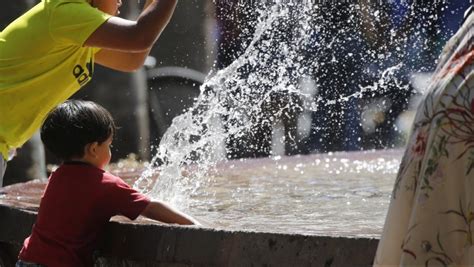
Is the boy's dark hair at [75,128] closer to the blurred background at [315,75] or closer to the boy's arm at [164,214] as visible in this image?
the boy's arm at [164,214]

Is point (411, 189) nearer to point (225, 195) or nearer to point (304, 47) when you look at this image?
point (225, 195)

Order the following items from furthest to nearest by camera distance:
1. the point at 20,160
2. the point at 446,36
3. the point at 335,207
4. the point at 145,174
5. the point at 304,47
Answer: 1. the point at 446,36
2. the point at 304,47
3. the point at 20,160
4. the point at 145,174
5. the point at 335,207

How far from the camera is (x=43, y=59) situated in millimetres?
4234

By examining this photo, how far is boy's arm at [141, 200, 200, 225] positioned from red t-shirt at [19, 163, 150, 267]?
2 cm

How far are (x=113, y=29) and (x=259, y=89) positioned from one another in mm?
4313

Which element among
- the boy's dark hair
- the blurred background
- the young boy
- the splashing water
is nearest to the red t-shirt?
the young boy

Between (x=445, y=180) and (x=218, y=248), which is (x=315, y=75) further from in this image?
(x=445, y=180)

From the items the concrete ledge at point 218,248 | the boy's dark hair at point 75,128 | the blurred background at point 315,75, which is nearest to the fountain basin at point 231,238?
the concrete ledge at point 218,248

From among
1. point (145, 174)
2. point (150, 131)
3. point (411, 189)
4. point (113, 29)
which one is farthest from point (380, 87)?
point (411, 189)

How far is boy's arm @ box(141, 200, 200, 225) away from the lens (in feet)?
12.4

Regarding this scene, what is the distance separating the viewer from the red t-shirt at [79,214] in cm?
378

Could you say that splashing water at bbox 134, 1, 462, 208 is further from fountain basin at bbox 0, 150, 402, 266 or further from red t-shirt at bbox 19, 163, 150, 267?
red t-shirt at bbox 19, 163, 150, 267

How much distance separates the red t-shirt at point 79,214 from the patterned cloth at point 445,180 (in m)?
1.32

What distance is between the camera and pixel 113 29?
4.02 metres
